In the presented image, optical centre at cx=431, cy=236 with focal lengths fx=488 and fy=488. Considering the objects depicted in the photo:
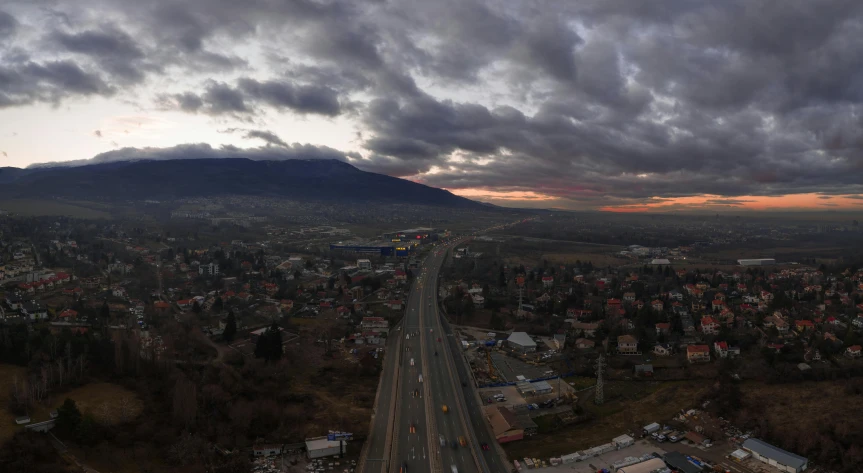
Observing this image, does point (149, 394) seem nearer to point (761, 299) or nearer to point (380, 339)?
point (380, 339)

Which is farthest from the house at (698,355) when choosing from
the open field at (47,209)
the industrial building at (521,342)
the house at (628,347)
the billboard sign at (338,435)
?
the open field at (47,209)

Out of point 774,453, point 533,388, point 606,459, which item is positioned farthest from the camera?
point 533,388

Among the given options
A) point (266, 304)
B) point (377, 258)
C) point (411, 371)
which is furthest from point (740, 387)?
point (377, 258)

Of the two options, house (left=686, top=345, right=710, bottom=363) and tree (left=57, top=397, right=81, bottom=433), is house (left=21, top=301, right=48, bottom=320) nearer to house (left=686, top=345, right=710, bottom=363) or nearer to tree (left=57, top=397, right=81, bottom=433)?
tree (left=57, top=397, right=81, bottom=433)

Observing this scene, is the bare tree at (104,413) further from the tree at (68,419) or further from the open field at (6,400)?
the open field at (6,400)

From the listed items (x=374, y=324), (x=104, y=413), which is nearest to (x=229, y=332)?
(x=374, y=324)

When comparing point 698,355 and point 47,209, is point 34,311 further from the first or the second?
point 47,209
